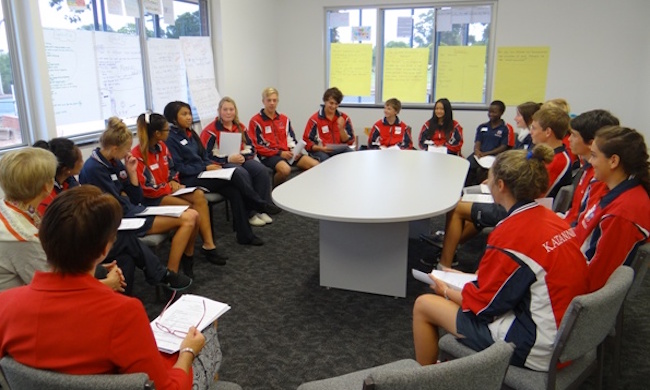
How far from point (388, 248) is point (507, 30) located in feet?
14.4

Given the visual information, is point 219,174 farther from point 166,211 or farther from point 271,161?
point 271,161

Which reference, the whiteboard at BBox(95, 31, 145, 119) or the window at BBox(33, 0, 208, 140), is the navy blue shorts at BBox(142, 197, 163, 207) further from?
the whiteboard at BBox(95, 31, 145, 119)

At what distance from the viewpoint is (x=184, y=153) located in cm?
415

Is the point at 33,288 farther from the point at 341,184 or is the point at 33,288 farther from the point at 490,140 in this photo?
the point at 490,140

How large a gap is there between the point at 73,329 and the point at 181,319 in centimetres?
62

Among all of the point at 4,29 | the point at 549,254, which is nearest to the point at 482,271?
the point at 549,254

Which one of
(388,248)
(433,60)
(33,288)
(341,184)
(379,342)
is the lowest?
(379,342)

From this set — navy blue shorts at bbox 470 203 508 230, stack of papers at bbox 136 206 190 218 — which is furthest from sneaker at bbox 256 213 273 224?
navy blue shorts at bbox 470 203 508 230

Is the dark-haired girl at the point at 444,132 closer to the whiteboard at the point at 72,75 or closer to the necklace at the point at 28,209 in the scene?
the whiteboard at the point at 72,75

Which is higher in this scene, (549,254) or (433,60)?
(433,60)

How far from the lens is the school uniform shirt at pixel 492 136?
5824 mm

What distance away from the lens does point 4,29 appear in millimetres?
3408

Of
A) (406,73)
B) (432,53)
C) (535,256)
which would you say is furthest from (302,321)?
(432,53)

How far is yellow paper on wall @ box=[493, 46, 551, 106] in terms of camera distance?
6.14 m
